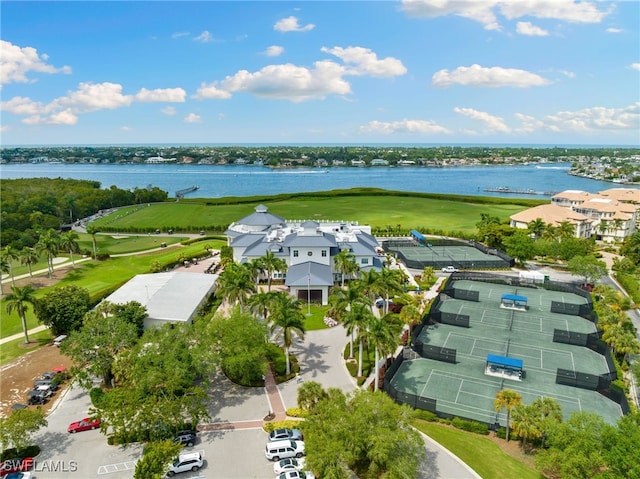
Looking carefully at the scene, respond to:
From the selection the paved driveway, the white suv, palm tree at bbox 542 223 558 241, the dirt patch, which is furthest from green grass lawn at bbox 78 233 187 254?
palm tree at bbox 542 223 558 241

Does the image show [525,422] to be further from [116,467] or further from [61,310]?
[61,310]

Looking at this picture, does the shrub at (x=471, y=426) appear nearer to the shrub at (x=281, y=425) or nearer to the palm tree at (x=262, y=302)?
the shrub at (x=281, y=425)

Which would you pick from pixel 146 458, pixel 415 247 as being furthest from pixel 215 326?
pixel 415 247

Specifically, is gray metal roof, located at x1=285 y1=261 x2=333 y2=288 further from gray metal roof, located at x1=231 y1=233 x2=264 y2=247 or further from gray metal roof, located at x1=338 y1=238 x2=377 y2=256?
gray metal roof, located at x1=231 y1=233 x2=264 y2=247

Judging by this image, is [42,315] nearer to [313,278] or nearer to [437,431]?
[313,278]

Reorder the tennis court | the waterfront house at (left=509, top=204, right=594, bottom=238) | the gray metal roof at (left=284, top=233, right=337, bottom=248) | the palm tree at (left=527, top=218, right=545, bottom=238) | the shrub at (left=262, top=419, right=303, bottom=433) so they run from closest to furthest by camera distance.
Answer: the shrub at (left=262, top=419, right=303, bottom=433)
the tennis court
the gray metal roof at (left=284, top=233, right=337, bottom=248)
the palm tree at (left=527, top=218, right=545, bottom=238)
the waterfront house at (left=509, top=204, right=594, bottom=238)

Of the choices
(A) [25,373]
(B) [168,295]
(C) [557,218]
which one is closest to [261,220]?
(B) [168,295]
